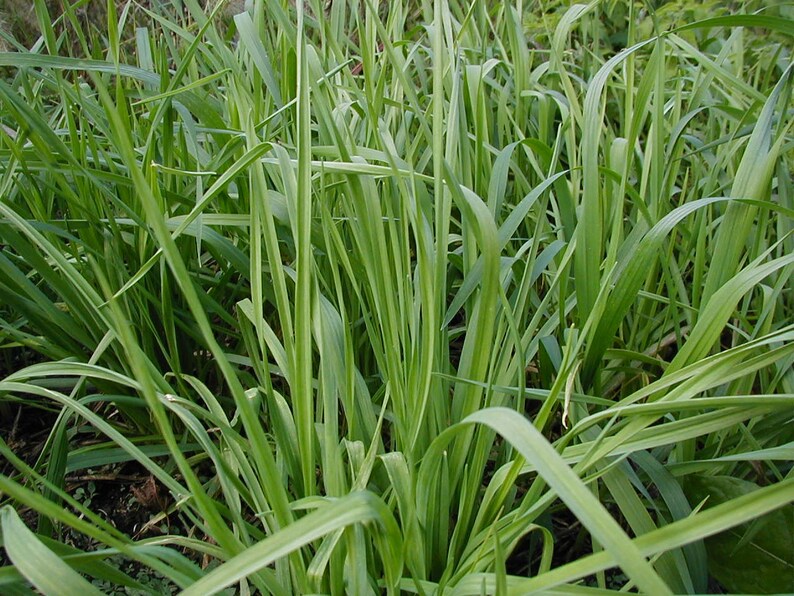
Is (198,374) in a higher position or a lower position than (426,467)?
lower

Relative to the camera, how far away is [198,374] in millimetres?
946

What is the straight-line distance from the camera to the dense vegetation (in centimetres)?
47

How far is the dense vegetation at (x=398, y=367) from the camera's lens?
47cm

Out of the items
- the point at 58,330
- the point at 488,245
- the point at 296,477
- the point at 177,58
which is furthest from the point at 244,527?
the point at 177,58

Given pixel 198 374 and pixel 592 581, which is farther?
pixel 198 374

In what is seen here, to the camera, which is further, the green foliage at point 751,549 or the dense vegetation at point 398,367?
the green foliage at point 751,549

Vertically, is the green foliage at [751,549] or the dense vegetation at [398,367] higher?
the dense vegetation at [398,367]

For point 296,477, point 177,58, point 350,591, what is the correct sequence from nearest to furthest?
point 350,591 < point 296,477 < point 177,58

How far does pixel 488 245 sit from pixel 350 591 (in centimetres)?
29

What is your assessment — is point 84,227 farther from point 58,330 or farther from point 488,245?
point 488,245

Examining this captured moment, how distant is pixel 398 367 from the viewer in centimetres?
61

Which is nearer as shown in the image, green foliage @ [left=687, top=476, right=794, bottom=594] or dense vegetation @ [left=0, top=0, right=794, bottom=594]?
dense vegetation @ [left=0, top=0, right=794, bottom=594]

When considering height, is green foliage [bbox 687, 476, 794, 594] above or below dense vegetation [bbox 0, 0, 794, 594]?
below

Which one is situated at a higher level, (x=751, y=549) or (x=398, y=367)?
(x=398, y=367)
